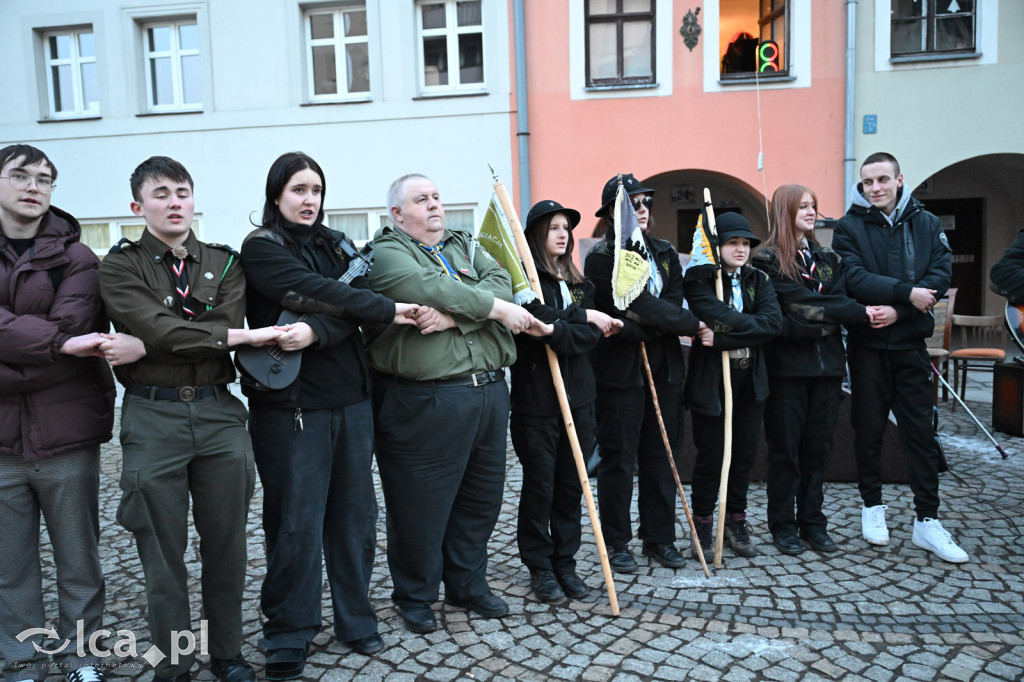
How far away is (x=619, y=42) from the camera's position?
37.1ft

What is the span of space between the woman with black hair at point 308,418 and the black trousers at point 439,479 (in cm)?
18

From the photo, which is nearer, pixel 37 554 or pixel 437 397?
pixel 37 554

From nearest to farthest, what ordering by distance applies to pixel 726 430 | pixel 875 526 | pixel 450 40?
pixel 726 430 → pixel 875 526 → pixel 450 40

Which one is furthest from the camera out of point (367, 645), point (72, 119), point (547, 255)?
point (72, 119)

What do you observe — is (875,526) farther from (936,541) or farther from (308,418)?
(308,418)

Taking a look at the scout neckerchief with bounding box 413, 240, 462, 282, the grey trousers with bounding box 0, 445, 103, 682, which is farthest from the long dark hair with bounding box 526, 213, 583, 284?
the grey trousers with bounding box 0, 445, 103, 682

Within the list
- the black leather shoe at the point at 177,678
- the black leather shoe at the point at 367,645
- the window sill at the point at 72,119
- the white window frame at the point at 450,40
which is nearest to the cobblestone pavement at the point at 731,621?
the black leather shoe at the point at 367,645

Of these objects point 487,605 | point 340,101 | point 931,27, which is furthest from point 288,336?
point 931,27

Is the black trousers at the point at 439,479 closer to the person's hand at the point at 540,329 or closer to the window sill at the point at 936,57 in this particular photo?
the person's hand at the point at 540,329

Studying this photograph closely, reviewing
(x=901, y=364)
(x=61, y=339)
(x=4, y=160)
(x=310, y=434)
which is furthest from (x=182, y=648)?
(x=901, y=364)

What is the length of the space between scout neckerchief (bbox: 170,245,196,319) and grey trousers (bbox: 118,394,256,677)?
343 mm

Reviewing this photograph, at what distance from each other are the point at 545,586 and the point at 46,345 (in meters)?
2.45

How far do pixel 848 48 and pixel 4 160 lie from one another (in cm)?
1072

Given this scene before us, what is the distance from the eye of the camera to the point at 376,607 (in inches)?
152
